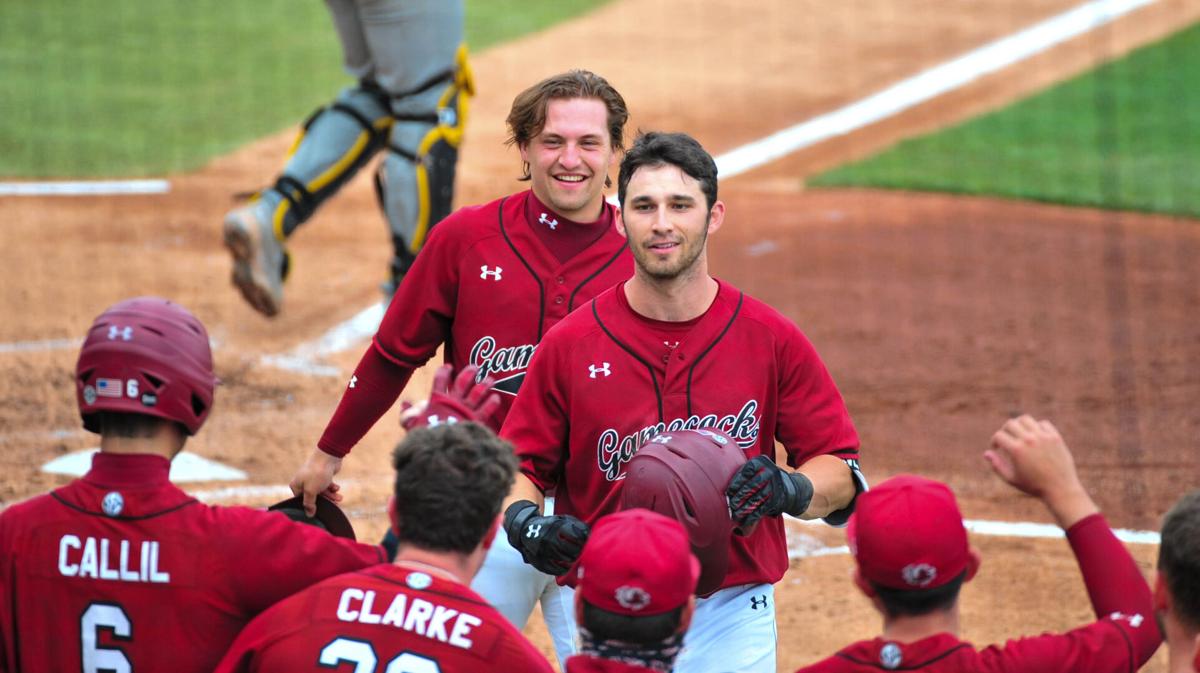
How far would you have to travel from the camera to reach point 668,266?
373 centimetres

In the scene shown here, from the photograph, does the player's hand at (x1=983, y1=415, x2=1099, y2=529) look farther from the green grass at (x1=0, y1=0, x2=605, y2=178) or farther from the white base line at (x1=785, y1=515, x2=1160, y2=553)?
the green grass at (x1=0, y1=0, x2=605, y2=178)

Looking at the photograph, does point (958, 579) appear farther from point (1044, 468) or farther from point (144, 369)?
point (144, 369)

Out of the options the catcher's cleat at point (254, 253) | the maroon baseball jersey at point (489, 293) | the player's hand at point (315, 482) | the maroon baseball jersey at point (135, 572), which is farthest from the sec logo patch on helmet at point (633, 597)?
the catcher's cleat at point (254, 253)

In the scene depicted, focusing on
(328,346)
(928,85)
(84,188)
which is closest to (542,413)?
(328,346)

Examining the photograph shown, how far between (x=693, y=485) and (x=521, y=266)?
117 centimetres

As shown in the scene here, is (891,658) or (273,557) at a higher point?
(273,557)


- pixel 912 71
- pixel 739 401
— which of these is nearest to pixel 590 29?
pixel 912 71

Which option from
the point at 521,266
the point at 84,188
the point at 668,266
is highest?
the point at 84,188

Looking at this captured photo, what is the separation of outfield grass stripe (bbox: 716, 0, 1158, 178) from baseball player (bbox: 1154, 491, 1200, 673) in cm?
895

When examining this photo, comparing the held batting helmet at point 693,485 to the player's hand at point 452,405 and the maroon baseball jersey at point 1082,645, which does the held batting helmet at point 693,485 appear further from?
the maroon baseball jersey at point 1082,645

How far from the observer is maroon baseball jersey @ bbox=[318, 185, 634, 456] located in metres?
4.37

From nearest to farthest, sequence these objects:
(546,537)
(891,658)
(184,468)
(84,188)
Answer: (891,658) < (546,537) < (184,468) < (84,188)

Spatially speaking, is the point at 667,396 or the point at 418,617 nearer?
the point at 418,617

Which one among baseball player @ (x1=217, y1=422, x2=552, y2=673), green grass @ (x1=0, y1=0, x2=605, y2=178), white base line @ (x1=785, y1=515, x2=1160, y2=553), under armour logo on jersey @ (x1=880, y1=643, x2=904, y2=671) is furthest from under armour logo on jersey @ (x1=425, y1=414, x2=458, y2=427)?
green grass @ (x1=0, y1=0, x2=605, y2=178)
